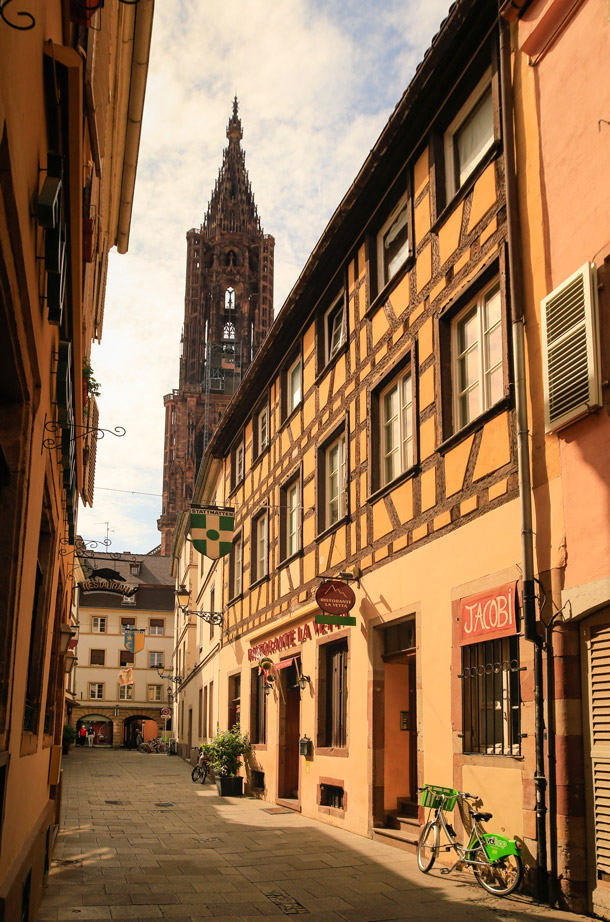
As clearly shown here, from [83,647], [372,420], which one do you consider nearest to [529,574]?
[372,420]

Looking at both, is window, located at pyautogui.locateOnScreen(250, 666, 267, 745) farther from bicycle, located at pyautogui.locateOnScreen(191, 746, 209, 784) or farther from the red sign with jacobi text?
the red sign with jacobi text

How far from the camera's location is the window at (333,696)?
13.6m

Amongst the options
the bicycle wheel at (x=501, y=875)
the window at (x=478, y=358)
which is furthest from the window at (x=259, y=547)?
the bicycle wheel at (x=501, y=875)

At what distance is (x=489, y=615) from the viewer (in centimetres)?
859

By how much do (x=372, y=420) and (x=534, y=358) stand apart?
443 cm

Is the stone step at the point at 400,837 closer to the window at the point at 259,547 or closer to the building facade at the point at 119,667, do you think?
the window at the point at 259,547

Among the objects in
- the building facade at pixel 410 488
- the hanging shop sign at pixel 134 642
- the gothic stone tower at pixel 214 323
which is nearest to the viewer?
the building facade at pixel 410 488

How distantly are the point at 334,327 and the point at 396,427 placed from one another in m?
3.94

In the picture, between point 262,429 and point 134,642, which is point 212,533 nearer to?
point 262,429

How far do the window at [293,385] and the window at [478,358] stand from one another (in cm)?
729

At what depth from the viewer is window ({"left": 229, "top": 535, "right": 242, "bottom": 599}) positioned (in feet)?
74.2

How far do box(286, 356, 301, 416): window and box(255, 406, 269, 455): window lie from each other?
72.6 inches

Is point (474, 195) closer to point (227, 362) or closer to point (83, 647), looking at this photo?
point (83, 647)

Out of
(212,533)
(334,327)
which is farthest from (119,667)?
(334,327)
